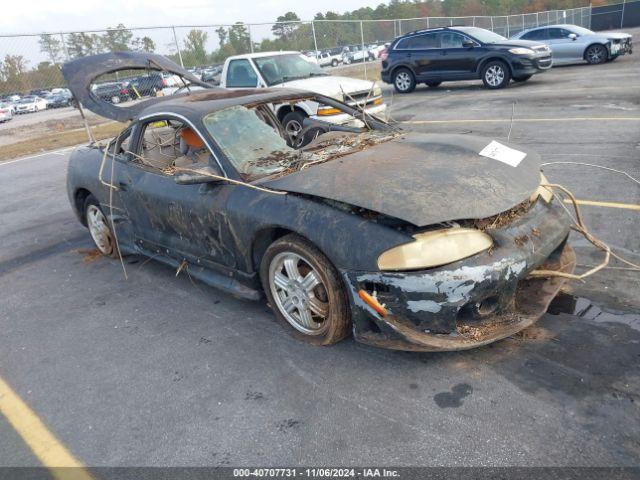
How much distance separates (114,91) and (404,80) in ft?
30.1

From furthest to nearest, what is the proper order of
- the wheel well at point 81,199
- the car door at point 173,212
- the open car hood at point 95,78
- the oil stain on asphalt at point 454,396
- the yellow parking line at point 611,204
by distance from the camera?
the wheel well at point 81,199 < the open car hood at point 95,78 < the yellow parking line at point 611,204 < the car door at point 173,212 < the oil stain on asphalt at point 454,396

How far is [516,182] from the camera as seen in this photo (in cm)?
325

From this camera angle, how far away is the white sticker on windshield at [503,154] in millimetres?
3512

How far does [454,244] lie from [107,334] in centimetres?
263

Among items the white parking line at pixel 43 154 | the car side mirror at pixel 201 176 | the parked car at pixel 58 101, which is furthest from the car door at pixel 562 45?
the parked car at pixel 58 101

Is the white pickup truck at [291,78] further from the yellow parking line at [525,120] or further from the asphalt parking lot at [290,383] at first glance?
the asphalt parking lot at [290,383]

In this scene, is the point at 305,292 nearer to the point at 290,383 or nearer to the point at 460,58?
the point at 290,383

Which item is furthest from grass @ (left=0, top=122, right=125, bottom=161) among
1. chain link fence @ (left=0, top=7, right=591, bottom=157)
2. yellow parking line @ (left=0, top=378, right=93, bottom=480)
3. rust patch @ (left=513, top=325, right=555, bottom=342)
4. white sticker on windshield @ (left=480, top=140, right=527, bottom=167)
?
rust patch @ (left=513, top=325, right=555, bottom=342)

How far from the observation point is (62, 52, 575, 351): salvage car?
2.80 meters

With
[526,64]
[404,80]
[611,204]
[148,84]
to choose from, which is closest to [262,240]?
[611,204]

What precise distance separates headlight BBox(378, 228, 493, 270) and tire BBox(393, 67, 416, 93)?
14140 mm

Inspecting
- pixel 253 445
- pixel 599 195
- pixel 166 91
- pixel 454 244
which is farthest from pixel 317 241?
pixel 166 91

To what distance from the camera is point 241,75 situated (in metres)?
10.4

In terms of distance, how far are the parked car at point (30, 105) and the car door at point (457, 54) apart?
986 inches
